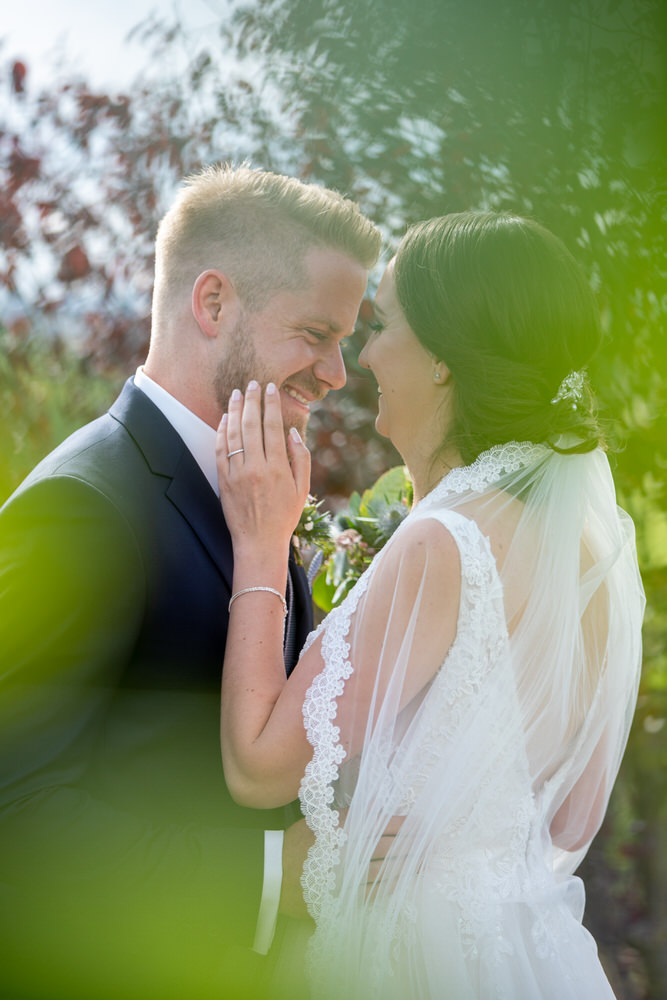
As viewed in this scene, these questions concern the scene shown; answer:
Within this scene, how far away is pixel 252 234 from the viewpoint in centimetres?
276

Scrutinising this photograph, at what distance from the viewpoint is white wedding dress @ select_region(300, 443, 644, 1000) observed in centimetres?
215

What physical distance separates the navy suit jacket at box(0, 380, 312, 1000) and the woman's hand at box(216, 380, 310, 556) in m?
0.11

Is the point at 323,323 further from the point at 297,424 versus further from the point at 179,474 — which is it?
the point at 179,474

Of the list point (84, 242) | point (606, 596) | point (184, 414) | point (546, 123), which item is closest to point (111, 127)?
point (84, 242)

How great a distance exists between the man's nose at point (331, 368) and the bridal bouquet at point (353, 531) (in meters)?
0.42

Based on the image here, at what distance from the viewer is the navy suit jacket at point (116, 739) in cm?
208

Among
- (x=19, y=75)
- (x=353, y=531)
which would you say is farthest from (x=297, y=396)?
(x=19, y=75)

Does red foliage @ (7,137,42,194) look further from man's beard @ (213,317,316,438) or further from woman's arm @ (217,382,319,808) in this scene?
woman's arm @ (217,382,319,808)

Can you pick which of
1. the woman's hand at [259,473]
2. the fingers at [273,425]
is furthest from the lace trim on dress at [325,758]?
the fingers at [273,425]

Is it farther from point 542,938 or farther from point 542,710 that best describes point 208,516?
point 542,938

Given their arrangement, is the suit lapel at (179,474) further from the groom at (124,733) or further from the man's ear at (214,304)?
the man's ear at (214,304)

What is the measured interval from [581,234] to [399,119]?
1.04m

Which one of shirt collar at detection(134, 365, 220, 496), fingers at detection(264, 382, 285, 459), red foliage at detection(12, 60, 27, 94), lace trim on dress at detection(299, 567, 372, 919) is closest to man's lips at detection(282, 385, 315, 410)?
fingers at detection(264, 382, 285, 459)

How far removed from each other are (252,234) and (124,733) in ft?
4.72
